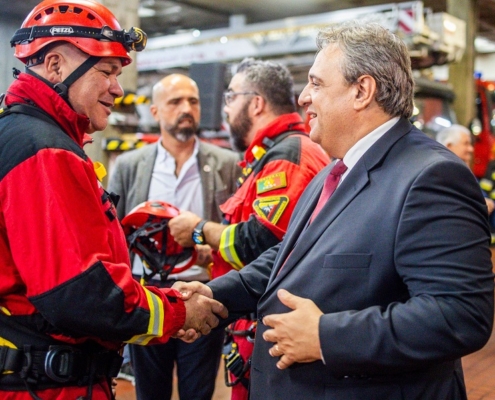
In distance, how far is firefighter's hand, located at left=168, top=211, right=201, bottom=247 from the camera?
3654 millimetres

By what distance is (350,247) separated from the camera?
1943 mm

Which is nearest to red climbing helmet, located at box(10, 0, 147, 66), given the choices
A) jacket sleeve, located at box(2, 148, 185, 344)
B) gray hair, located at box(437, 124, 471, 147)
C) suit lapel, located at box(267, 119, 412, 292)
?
jacket sleeve, located at box(2, 148, 185, 344)

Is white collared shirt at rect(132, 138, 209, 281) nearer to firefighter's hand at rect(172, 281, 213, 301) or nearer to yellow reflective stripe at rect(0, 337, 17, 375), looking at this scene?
firefighter's hand at rect(172, 281, 213, 301)

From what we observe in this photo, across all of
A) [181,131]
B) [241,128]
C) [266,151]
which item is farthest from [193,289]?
[181,131]

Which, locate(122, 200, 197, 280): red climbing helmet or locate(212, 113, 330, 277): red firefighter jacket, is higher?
locate(212, 113, 330, 277): red firefighter jacket

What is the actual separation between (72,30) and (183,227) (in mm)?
1538

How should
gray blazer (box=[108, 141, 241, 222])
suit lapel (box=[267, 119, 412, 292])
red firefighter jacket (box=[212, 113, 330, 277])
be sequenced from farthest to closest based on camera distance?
gray blazer (box=[108, 141, 241, 222]), red firefighter jacket (box=[212, 113, 330, 277]), suit lapel (box=[267, 119, 412, 292])

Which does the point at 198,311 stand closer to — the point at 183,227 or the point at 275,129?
the point at 183,227

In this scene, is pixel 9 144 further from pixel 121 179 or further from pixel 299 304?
pixel 121 179

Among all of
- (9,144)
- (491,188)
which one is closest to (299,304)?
(9,144)

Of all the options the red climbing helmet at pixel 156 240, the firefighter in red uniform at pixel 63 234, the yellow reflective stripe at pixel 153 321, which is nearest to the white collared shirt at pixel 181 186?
the red climbing helmet at pixel 156 240

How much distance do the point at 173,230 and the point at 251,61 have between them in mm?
1203

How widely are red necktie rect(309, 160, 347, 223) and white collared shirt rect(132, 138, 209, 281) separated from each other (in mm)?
2183

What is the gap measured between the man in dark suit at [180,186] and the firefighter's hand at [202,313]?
4.01 feet
